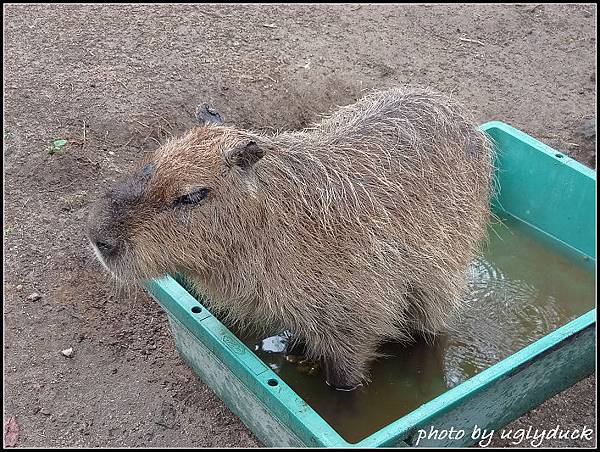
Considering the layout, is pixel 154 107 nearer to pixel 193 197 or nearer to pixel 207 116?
pixel 207 116

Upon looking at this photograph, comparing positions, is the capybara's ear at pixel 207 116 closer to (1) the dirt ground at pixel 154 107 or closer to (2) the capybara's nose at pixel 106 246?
(2) the capybara's nose at pixel 106 246

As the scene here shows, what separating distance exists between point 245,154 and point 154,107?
213cm

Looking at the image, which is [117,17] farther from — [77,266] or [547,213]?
[547,213]

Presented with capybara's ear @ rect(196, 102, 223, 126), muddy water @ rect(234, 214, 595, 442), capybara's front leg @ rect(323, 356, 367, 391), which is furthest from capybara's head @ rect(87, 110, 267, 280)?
muddy water @ rect(234, 214, 595, 442)

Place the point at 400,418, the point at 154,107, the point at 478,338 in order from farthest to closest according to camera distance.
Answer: the point at 154,107 < the point at 478,338 < the point at 400,418

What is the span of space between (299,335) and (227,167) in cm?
72

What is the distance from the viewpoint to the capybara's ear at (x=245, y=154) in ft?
7.79

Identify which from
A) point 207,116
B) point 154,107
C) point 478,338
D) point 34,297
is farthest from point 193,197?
point 154,107

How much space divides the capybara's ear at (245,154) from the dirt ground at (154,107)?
109 cm

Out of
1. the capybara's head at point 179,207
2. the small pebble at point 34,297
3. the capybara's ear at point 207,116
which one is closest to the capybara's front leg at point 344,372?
the capybara's head at point 179,207

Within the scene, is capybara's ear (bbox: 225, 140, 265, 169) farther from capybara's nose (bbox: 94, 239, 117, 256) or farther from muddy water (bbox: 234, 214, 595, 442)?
muddy water (bbox: 234, 214, 595, 442)

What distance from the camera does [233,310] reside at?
276 cm

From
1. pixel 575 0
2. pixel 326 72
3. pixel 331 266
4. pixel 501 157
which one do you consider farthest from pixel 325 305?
pixel 575 0

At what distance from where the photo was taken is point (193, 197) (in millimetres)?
2395
